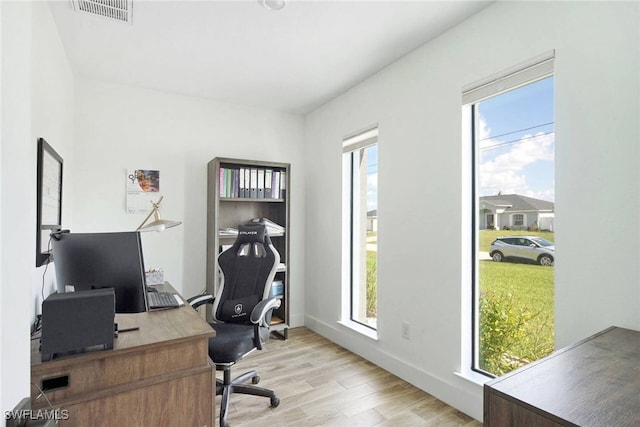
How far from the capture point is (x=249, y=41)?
94.7 inches

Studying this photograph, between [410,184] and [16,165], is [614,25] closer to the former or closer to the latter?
[410,184]

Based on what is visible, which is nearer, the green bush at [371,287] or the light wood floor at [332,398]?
the light wood floor at [332,398]

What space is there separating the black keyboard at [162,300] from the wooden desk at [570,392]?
1722mm

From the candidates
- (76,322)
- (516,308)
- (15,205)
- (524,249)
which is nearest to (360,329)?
(516,308)

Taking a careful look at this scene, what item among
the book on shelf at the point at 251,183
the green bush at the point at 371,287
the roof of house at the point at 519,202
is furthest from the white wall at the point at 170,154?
the roof of house at the point at 519,202

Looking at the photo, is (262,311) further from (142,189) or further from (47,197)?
(142,189)

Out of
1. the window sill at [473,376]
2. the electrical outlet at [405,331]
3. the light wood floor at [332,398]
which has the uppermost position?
the electrical outlet at [405,331]

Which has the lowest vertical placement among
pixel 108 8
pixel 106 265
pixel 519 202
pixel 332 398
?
pixel 332 398

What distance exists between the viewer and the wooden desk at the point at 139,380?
4.10 ft

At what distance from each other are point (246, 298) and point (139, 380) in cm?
117

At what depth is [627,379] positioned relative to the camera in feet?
3.21

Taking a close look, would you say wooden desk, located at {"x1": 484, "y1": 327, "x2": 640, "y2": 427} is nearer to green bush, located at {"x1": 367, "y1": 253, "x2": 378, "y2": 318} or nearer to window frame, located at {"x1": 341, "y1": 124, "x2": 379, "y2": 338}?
green bush, located at {"x1": 367, "y1": 253, "x2": 378, "y2": 318}

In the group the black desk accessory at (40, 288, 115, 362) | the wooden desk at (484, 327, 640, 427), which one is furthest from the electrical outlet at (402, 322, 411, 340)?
the black desk accessory at (40, 288, 115, 362)

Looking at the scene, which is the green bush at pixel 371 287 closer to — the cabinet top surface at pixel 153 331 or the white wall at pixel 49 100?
the cabinet top surface at pixel 153 331
